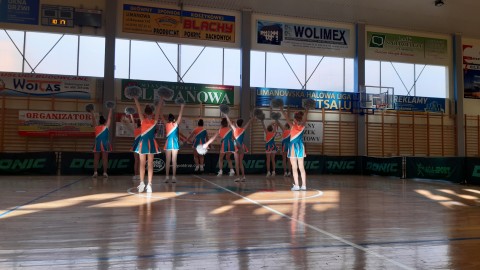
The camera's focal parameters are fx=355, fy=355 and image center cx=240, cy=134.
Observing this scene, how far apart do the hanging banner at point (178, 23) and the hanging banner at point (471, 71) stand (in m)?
13.9

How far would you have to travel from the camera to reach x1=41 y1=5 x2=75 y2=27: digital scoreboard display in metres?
15.0

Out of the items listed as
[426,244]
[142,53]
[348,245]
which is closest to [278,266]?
[348,245]

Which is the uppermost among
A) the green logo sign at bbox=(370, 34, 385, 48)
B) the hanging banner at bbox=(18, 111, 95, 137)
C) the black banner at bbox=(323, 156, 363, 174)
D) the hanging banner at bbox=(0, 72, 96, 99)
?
the green logo sign at bbox=(370, 34, 385, 48)

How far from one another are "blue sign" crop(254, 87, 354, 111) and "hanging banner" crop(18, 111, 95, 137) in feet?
25.9

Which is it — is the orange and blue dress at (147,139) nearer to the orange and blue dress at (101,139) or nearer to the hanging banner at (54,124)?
the orange and blue dress at (101,139)

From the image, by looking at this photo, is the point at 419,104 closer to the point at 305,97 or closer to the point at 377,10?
the point at 377,10

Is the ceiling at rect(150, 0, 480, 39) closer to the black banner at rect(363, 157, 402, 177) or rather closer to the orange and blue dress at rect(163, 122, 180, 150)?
the black banner at rect(363, 157, 402, 177)

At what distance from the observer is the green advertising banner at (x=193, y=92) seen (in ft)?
52.7

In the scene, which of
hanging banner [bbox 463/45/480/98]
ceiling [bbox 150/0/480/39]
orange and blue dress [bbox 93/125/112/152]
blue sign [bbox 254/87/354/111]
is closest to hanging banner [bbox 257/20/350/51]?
ceiling [bbox 150/0/480/39]

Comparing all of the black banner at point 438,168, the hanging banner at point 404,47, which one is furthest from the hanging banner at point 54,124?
the hanging banner at point 404,47

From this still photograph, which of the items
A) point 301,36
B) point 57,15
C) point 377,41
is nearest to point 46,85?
point 57,15

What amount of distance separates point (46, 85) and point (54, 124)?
169cm

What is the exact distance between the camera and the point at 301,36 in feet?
59.5

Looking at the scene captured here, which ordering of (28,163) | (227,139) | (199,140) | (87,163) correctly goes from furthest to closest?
(199,140) < (87,163) < (28,163) < (227,139)
